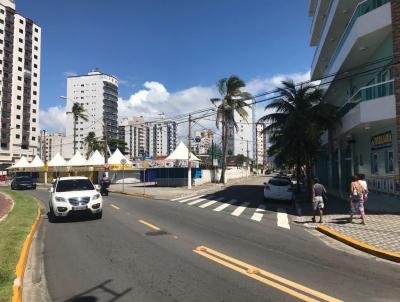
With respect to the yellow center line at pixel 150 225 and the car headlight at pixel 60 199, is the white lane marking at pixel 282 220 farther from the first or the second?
the car headlight at pixel 60 199

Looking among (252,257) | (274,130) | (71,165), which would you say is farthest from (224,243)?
(71,165)

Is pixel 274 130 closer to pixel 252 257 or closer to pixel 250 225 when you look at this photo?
pixel 250 225

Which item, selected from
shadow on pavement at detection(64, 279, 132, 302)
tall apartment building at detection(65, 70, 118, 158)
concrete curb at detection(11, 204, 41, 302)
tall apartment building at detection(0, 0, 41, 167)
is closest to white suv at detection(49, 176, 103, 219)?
concrete curb at detection(11, 204, 41, 302)

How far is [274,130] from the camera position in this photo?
88.3 ft

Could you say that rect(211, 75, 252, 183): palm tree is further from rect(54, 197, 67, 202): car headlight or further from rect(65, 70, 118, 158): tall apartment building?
rect(65, 70, 118, 158): tall apartment building

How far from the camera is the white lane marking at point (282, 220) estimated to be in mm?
13812

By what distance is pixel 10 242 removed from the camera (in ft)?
31.2

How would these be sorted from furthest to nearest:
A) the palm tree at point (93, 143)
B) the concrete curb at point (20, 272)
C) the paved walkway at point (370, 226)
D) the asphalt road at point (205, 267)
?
the palm tree at point (93, 143) < the paved walkway at point (370, 226) < the asphalt road at point (205, 267) < the concrete curb at point (20, 272)

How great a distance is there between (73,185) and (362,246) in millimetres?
10966

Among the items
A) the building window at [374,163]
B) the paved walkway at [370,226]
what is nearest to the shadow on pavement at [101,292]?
the paved walkway at [370,226]

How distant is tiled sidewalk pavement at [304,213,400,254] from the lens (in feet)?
33.0

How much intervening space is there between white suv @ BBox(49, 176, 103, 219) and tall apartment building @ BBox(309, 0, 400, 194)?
12.7 meters

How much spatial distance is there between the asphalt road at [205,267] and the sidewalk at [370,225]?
105 cm

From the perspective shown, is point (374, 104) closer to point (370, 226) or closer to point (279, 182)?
point (370, 226)
